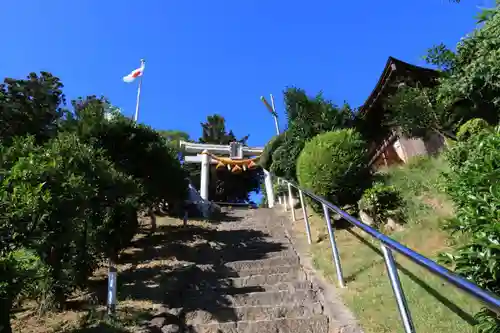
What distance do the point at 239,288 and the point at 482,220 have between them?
3.70 metres

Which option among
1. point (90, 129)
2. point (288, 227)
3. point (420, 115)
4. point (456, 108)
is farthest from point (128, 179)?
point (456, 108)

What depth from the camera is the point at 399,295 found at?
269 centimetres

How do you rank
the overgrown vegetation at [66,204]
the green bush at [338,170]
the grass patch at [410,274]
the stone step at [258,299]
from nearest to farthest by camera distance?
the grass patch at [410,274] < the overgrown vegetation at [66,204] < the stone step at [258,299] < the green bush at [338,170]

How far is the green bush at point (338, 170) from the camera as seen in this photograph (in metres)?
7.21

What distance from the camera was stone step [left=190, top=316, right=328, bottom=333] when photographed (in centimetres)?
384

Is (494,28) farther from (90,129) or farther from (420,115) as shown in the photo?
(90,129)

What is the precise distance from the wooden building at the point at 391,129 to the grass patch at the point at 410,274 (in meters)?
3.86

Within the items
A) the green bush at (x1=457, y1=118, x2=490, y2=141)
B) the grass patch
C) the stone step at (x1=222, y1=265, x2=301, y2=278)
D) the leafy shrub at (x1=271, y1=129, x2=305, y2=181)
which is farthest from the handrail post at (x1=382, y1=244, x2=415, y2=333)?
the leafy shrub at (x1=271, y1=129, x2=305, y2=181)

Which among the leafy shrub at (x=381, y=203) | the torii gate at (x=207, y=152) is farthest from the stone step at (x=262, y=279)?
the torii gate at (x=207, y=152)

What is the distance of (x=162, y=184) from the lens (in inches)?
441

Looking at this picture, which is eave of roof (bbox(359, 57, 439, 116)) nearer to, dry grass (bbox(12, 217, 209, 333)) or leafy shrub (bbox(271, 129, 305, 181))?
leafy shrub (bbox(271, 129, 305, 181))

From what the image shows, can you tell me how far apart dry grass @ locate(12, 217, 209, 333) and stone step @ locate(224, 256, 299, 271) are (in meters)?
1.19

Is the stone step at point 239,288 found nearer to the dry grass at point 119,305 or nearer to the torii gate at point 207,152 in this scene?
the dry grass at point 119,305

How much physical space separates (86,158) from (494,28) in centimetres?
837
